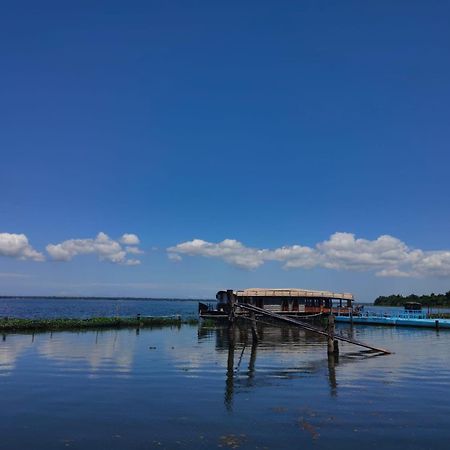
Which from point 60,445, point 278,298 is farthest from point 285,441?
point 278,298

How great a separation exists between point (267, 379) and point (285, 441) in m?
10.4

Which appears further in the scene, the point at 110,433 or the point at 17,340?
the point at 17,340

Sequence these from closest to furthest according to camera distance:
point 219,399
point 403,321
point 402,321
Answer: point 219,399 < point 403,321 < point 402,321

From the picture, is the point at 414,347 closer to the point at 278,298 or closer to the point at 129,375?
the point at 129,375

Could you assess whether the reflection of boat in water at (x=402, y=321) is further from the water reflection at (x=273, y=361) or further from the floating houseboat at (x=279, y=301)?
the water reflection at (x=273, y=361)

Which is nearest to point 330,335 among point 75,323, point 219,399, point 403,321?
point 219,399

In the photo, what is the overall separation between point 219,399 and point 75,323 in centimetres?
4062

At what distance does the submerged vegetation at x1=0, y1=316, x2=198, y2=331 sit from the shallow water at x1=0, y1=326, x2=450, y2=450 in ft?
54.5

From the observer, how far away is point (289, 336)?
160 feet

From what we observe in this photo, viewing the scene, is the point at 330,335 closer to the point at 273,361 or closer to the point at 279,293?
the point at 273,361

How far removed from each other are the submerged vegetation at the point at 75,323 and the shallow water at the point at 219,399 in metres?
16.6

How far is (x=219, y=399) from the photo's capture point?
63.8 ft

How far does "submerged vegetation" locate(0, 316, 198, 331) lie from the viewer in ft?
166

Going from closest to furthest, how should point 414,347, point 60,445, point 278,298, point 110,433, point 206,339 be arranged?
point 60,445 < point 110,433 < point 414,347 < point 206,339 < point 278,298
